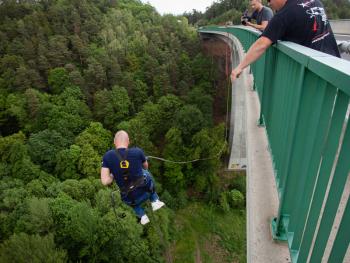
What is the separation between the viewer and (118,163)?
476cm

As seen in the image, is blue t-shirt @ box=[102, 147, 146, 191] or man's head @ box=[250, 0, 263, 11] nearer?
blue t-shirt @ box=[102, 147, 146, 191]

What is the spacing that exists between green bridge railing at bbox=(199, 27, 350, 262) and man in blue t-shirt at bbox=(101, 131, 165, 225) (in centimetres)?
256

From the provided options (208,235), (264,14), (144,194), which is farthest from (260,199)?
(208,235)

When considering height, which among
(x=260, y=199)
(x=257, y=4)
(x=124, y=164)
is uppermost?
(x=257, y=4)

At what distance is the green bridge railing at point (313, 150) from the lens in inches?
55.8

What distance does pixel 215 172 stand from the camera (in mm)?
22156

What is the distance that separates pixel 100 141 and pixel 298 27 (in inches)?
949

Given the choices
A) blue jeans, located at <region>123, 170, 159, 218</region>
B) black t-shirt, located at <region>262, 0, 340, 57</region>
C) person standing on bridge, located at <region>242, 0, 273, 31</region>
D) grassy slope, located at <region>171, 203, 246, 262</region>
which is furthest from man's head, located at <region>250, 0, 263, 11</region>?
grassy slope, located at <region>171, 203, 246, 262</region>

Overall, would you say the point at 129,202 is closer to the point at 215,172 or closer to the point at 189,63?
the point at 215,172

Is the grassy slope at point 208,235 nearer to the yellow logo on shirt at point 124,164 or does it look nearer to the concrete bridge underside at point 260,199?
the concrete bridge underside at point 260,199

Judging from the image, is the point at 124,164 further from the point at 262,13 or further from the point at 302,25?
the point at 262,13

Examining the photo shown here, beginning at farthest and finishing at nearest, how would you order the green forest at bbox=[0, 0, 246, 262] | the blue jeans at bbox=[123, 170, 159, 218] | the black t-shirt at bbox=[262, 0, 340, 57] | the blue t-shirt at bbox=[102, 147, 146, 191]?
the green forest at bbox=[0, 0, 246, 262] < the blue jeans at bbox=[123, 170, 159, 218] < the blue t-shirt at bbox=[102, 147, 146, 191] < the black t-shirt at bbox=[262, 0, 340, 57]

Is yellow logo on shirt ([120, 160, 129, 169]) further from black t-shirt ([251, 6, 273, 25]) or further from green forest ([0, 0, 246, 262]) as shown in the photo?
black t-shirt ([251, 6, 273, 25])

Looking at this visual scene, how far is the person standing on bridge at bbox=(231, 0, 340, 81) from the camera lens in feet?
8.58
